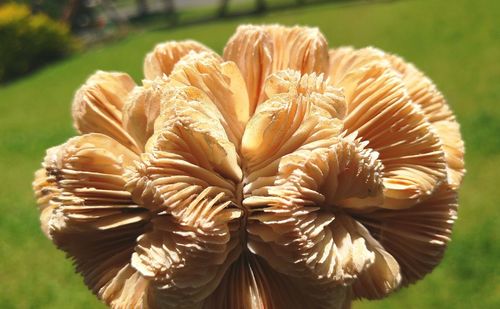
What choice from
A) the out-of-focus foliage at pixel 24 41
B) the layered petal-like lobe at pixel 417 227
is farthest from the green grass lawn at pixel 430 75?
the layered petal-like lobe at pixel 417 227

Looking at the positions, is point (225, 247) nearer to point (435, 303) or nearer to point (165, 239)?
point (165, 239)

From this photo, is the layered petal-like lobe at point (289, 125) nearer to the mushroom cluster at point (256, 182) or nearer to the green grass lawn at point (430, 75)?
the mushroom cluster at point (256, 182)

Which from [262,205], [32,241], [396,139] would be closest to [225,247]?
[262,205]

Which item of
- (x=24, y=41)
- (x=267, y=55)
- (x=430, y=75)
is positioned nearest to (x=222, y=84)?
(x=267, y=55)

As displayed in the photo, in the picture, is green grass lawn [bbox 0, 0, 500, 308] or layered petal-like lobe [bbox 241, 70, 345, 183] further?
green grass lawn [bbox 0, 0, 500, 308]

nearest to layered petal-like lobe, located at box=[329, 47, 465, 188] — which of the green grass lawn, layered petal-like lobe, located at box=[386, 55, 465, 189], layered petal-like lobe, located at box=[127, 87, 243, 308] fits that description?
layered petal-like lobe, located at box=[386, 55, 465, 189]

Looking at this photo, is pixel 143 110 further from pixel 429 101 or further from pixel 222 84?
pixel 429 101

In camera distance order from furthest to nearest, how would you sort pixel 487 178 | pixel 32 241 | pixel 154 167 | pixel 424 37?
pixel 424 37 → pixel 487 178 → pixel 32 241 → pixel 154 167

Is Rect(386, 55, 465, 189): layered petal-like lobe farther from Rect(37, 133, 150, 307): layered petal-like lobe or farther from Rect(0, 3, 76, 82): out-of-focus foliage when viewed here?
Rect(0, 3, 76, 82): out-of-focus foliage
